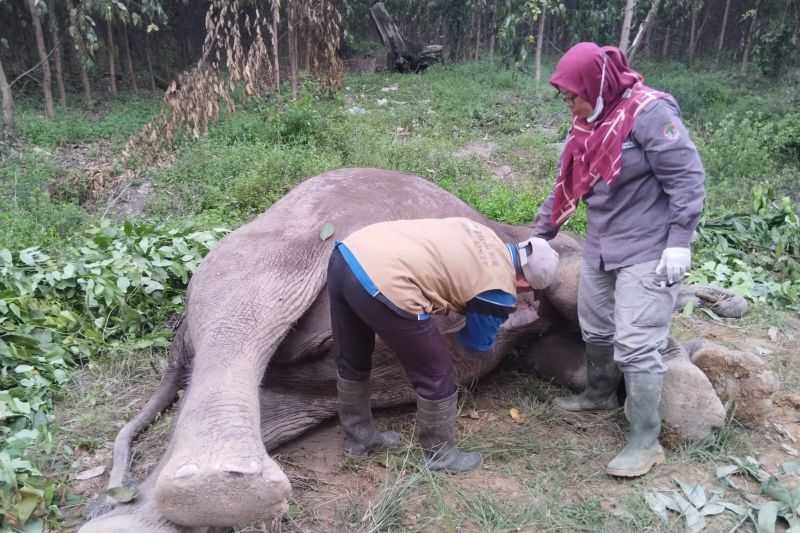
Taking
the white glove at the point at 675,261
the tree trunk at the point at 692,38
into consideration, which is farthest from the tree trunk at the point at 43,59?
the tree trunk at the point at 692,38

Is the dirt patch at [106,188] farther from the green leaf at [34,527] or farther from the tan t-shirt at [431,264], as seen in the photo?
the tan t-shirt at [431,264]

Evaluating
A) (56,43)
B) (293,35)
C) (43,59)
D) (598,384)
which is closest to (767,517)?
(598,384)

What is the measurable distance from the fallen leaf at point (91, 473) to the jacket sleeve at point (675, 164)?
236 centimetres

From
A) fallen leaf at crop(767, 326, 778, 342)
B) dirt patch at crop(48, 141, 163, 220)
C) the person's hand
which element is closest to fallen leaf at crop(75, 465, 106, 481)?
the person's hand

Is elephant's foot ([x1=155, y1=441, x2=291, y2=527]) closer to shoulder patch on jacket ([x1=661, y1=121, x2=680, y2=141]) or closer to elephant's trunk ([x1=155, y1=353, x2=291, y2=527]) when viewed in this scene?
elephant's trunk ([x1=155, y1=353, x2=291, y2=527])

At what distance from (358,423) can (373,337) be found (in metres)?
0.39

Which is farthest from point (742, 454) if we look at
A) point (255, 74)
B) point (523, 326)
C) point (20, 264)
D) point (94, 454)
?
point (255, 74)

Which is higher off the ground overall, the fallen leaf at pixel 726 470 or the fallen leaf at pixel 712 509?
the fallen leaf at pixel 726 470

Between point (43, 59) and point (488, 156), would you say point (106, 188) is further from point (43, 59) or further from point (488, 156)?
point (488, 156)

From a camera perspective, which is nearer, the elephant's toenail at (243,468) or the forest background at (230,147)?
the elephant's toenail at (243,468)

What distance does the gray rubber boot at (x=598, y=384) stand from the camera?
3.01 m

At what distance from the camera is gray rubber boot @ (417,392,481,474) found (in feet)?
8.50

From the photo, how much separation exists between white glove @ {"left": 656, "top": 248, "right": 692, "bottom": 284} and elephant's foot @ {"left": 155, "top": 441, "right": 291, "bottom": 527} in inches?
61.2

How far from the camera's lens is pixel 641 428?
271 centimetres
